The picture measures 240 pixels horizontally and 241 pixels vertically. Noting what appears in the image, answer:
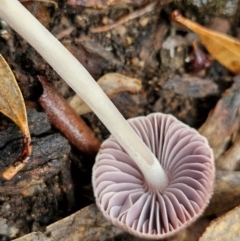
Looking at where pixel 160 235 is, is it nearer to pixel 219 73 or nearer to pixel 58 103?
pixel 58 103

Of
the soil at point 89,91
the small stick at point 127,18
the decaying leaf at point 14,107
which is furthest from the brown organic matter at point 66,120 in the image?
the small stick at point 127,18

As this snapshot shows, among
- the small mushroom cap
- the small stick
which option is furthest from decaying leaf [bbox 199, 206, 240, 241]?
the small stick

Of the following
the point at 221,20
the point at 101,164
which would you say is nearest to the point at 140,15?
the point at 221,20

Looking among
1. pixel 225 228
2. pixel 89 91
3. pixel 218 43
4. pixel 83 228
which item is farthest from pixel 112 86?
pixel 225 228

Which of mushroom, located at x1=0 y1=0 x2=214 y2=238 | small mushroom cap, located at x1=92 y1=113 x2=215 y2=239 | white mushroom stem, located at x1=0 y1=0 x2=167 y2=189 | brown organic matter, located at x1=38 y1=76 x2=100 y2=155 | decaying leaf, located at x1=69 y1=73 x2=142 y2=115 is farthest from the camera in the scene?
decaying leaf, located at x1=69 y1=73 x2=142 y2=115

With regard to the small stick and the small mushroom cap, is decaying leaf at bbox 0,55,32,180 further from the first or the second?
the small stick

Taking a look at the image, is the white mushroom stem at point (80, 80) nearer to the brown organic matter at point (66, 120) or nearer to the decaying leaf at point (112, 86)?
the brown organic matter at point (66, 120)

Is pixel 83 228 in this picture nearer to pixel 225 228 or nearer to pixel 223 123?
pixel 225 228

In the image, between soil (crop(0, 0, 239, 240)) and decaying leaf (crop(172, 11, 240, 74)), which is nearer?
soil (crop(0, 0, 239, 240))
